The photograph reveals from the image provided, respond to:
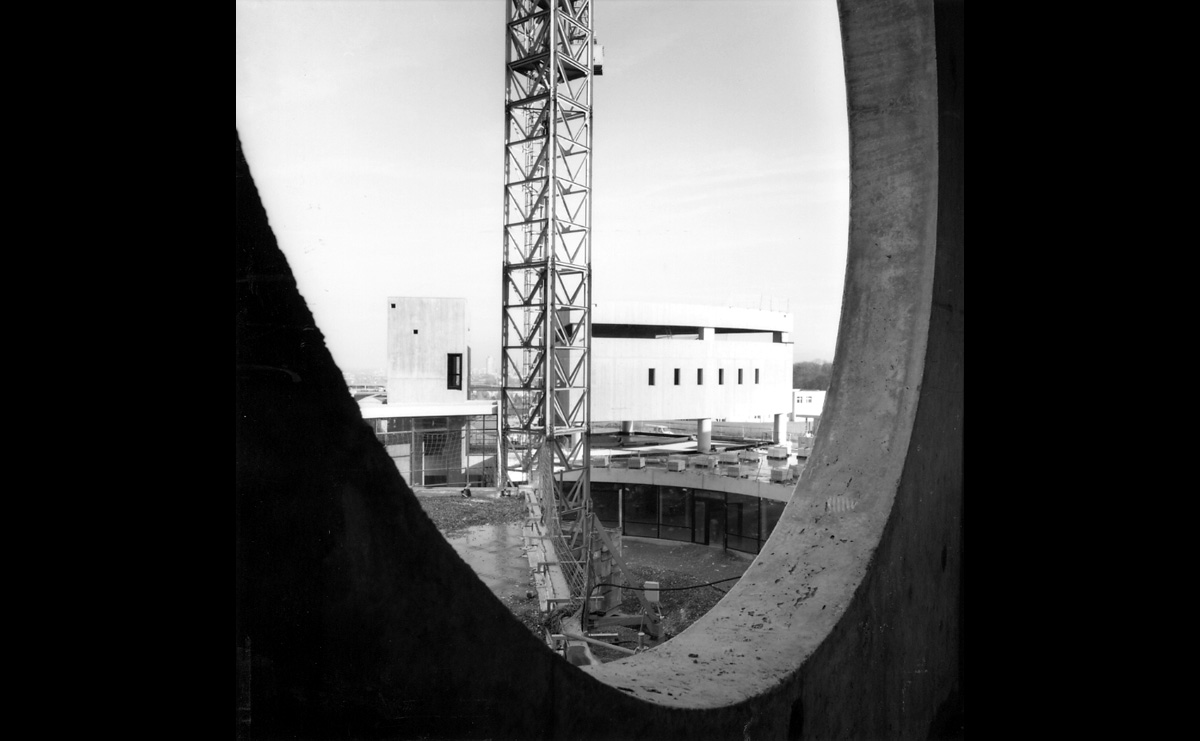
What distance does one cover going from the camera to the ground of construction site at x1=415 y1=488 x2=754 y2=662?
1029 cm

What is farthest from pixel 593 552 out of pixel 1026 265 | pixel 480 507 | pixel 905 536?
pixel 1026 265

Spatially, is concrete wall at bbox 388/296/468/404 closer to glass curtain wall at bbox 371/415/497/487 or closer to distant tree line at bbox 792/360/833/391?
glass curtain wall at bbox 371/415/497/487

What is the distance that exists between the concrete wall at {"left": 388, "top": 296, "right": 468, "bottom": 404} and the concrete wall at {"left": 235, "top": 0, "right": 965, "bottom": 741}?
1594cm

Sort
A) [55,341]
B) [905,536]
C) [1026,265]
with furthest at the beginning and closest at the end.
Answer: [905,536] → [1026,265] → [55,341]

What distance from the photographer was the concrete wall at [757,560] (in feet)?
3.79

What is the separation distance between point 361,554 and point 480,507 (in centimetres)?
1256

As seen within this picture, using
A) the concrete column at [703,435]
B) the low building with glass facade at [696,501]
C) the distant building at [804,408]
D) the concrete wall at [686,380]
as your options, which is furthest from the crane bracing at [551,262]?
the distant building at [804,408]

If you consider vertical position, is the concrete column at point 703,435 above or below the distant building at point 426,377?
below

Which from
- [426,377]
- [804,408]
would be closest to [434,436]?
[426,377]

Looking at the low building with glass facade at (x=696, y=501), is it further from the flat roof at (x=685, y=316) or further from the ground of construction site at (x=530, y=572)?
the flat roof at (x=685, y=316)

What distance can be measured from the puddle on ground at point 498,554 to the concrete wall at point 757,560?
7490 mm

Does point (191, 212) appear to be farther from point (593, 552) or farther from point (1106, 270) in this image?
point (593, 552)

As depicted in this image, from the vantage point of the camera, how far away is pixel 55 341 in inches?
39.1

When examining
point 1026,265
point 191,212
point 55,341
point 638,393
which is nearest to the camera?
point 55,341
